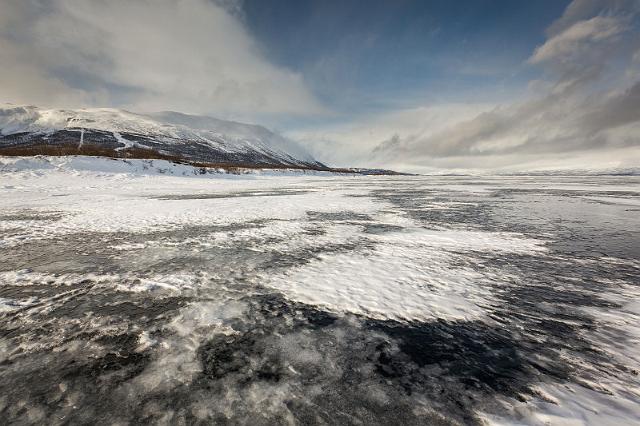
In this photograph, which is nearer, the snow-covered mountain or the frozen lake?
the frozen lake

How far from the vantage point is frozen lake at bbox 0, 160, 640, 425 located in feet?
6.81

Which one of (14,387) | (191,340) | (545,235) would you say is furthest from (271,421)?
(545,235)

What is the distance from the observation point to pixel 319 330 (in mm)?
3074

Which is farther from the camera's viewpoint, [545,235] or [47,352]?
[545,235]

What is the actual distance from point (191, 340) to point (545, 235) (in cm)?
759

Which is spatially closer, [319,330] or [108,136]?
[319,330]

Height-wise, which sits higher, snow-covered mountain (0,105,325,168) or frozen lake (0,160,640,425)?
snow-covered mountain (0,105,325,168)

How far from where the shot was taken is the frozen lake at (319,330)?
2.08 m

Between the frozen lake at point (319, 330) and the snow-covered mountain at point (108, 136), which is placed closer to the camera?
the frozen lake at point (319, 330)

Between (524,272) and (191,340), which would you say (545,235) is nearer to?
(524,272)

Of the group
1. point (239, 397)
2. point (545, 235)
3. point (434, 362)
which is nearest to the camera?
point (239, 397)

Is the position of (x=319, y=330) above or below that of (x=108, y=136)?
below

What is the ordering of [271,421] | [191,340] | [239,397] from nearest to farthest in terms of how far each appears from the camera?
[271,421]
[239,397]
[191,340]

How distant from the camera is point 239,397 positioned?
7.03 ft
